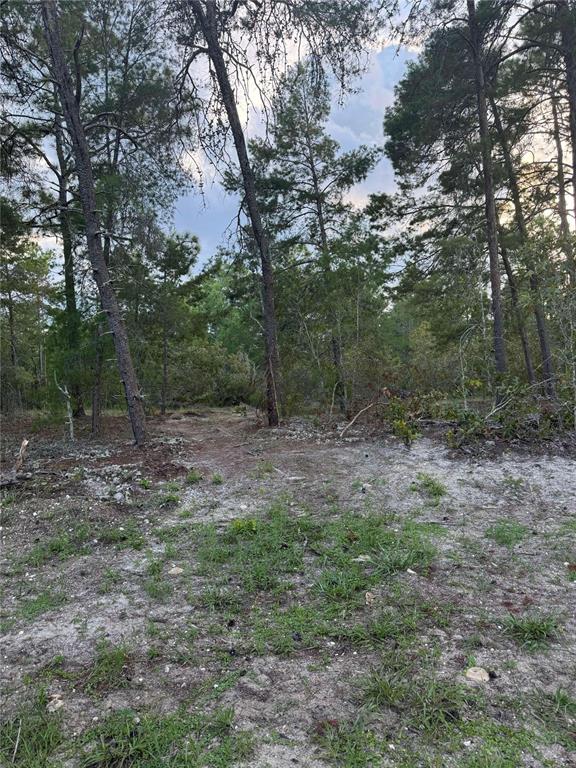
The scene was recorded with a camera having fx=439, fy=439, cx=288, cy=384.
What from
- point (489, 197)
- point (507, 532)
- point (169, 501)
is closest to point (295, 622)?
point (507, 532)

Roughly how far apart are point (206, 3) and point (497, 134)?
7.68 meters

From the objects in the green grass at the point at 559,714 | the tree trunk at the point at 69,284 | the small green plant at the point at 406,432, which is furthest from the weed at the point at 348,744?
the tree trunk at the point at 69,284

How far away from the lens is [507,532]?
3568 millimetres

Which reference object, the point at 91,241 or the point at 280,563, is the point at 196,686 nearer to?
the point at 280,563

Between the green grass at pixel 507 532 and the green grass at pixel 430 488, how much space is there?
68 cm

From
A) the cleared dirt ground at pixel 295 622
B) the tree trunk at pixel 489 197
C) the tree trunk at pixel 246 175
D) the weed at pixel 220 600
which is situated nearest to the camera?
the cleared dirt ground at pixel 295 622

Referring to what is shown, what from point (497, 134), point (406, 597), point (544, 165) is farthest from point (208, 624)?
point (544, 165)

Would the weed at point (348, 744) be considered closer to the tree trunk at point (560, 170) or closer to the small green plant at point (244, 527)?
the small green plant at point (244, 527)

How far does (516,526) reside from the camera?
371 cm

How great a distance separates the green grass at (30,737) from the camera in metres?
1.67

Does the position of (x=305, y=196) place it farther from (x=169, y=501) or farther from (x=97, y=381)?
(x=169, y=501)

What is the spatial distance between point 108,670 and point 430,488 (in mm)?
3503

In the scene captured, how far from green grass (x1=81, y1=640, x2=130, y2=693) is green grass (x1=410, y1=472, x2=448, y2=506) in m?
3.09

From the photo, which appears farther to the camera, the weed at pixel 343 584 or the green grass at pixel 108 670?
the weed at pixel 343 584
